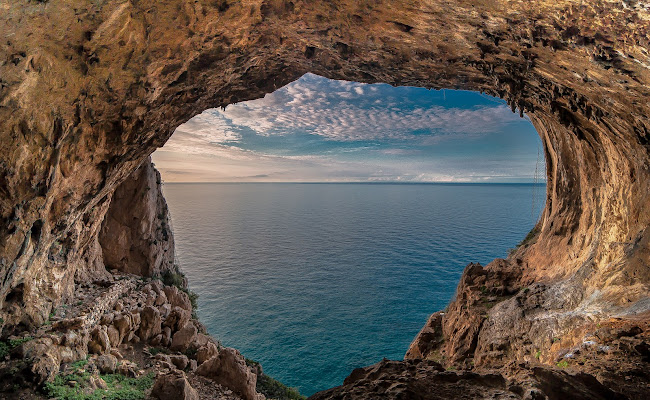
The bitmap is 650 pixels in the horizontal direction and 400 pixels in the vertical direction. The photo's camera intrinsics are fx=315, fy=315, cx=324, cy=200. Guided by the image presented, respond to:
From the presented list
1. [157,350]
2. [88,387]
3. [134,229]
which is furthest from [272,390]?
[134,229]

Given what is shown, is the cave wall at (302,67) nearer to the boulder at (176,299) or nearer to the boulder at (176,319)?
the boulder at (176,319)

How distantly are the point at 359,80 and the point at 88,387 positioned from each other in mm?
15395

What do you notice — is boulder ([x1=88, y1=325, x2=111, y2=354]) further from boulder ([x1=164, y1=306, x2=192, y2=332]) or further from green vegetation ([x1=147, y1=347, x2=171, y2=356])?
boulder ([x1=164, y1=306, x2=192, y2=332])

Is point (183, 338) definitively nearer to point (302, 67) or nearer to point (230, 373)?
point (230, 373)

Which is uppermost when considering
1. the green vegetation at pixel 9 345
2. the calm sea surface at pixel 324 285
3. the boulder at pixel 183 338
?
the green vegetation at pixel 9 345

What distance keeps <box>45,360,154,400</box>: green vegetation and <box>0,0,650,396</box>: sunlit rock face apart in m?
3.19

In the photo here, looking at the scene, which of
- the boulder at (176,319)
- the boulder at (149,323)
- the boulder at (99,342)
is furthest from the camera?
the boulder at (176,319)

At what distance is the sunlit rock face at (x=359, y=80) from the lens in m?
6.99

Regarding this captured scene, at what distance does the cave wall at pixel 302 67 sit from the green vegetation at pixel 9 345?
3.19 feet

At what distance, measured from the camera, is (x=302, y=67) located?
13688mm

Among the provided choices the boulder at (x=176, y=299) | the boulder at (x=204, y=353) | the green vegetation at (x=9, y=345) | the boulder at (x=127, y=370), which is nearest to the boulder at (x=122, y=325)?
the boulder at (x=127, y=370)

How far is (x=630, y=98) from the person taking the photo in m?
6.66

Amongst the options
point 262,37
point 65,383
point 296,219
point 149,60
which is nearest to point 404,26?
point 262,37

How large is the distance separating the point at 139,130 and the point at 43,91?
11.7 feet
